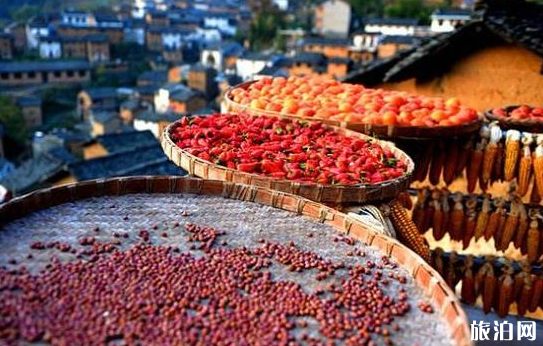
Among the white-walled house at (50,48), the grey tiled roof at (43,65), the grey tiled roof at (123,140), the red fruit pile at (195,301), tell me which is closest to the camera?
the red fruit pile at (195,301)

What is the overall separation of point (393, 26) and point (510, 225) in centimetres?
3614

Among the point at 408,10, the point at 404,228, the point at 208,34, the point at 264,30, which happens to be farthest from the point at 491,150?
the point at 208,34

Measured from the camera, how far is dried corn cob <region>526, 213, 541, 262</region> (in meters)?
3.81

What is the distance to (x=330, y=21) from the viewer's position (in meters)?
45.9

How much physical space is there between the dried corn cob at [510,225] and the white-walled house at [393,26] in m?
34.5

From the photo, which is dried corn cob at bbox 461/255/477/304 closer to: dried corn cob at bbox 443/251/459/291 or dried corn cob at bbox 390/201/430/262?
dried corn cob at bbox 443/251/459/291

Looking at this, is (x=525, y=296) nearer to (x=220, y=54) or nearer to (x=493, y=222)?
(x=493, y=222)

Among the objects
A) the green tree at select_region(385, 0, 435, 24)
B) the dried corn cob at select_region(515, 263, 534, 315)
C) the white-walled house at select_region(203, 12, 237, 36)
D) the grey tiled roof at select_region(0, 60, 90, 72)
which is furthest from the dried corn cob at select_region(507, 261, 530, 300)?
the white-walled house at select_region(203, 12, 237, 36)

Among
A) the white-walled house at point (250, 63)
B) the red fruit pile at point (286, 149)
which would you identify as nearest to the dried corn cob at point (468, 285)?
the red fruit pile at point (286, 149)

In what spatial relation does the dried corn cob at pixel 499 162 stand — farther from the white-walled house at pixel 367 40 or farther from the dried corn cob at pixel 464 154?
the white-walled house at pixel 367 40

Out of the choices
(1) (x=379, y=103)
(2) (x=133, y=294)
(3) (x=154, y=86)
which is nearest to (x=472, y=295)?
(1) (x=379, y=103)

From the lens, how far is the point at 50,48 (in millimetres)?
48094

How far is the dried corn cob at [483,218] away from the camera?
398 cm

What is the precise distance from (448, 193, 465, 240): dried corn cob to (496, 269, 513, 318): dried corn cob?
1.44 feet
